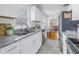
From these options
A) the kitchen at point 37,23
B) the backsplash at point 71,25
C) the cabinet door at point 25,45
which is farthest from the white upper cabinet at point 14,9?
the backsplash at point 71,25

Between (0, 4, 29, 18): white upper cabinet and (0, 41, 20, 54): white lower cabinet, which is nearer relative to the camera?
(0, 41, 20, 54): white lower cabinet

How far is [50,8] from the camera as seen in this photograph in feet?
5.88

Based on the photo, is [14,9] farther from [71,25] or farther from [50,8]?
[71,25]

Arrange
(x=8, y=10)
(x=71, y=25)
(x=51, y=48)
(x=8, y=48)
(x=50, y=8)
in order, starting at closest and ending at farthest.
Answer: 1. (x=8, y=48)
2. (x=50, y=8)
3. (x=51, y=48)
4. (x=8, y=10)
5. (x=71, y=25)

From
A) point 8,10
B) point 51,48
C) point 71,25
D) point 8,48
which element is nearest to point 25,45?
point 51,48

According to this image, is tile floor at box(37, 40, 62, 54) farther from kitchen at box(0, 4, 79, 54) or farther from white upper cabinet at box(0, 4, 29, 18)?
white upper cabinet at box(0, 4, 29, 18)

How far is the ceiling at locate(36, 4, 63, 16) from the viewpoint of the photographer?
176 cm

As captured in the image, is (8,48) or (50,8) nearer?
(8,48)

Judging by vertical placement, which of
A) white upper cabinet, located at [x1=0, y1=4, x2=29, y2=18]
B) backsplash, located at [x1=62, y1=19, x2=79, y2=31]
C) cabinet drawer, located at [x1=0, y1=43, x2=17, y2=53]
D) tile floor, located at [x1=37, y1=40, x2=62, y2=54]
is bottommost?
tile floor, located at [x1=37, y1=40, x2=62, y2=54]

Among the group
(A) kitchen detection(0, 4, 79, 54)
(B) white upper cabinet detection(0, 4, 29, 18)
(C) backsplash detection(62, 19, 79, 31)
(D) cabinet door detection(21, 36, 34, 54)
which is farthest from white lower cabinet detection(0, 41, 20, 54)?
(C) backsplash detection(62, 19, 79, 31)

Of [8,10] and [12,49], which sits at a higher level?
[8,10]

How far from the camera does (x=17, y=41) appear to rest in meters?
1.67
